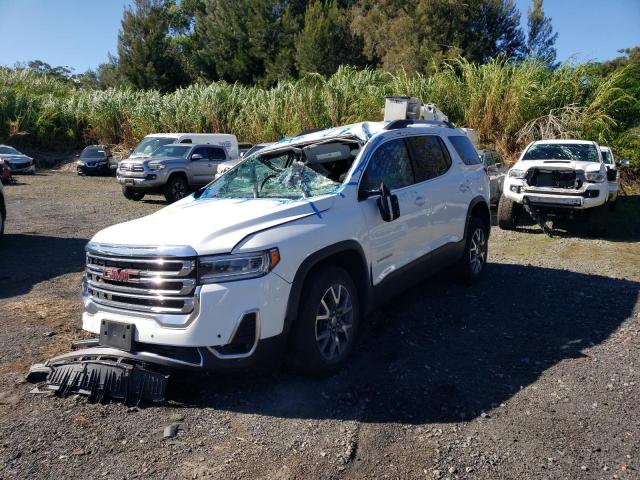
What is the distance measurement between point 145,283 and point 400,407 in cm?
191

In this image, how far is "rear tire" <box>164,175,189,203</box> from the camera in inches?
632

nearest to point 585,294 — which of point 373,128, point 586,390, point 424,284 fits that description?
point 424,284

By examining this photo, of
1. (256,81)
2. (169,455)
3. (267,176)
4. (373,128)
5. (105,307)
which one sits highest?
(256,81)

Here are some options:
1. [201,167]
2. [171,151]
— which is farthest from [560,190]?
[171,151]

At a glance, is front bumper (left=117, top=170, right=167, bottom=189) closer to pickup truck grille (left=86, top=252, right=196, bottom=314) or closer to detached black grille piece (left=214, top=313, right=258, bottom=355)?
pickup truck grille (left=86, top=252, right=196, bottom=314)

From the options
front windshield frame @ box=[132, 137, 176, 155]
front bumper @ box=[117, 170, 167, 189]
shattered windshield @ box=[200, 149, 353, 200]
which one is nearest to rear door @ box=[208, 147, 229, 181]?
front bumper @ box=[117, 170, 167, 189]

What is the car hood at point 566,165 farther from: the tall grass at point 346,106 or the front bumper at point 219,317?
the front bumper at point 219,317

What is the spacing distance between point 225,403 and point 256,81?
142ft

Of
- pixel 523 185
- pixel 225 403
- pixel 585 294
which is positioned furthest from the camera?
pixel 523 185

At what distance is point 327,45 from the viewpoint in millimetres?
40219

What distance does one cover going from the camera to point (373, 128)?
5.41m

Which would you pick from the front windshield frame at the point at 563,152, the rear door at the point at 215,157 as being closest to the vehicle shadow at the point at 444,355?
the front windshield frame at the point at 563,152

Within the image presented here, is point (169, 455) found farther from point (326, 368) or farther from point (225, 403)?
point (326, 368)

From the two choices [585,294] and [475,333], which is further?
[585,294]
